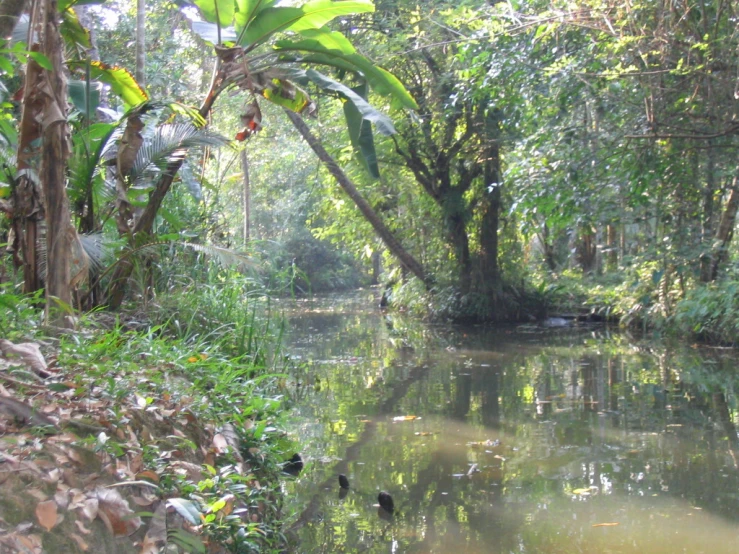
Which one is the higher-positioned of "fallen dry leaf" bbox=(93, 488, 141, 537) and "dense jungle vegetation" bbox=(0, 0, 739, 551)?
"dense jungle vegetation" bbox=(0, 0, 739, 551)

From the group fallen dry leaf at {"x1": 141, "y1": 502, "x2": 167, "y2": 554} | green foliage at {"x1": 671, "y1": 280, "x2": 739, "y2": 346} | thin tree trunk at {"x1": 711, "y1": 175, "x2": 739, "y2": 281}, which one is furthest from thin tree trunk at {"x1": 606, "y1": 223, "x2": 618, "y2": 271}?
fallen dry leaf at {"x1": 141, "y1": 502, "x2": 167, "y2": 554}

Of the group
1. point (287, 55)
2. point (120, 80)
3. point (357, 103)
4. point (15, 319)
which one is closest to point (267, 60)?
point (287, 55)

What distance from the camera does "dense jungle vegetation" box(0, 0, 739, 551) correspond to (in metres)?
4.49

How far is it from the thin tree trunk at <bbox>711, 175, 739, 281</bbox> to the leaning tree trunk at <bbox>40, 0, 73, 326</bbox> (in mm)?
10448

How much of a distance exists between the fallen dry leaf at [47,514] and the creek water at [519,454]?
1.74 metres

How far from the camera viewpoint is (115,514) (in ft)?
9.02

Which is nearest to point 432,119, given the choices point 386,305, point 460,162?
point 460,162

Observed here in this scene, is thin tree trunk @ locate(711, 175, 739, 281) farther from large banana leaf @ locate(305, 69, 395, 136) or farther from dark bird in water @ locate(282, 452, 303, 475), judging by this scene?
dark bird in water @ locate(282, 452, 303, 475)

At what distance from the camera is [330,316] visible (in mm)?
20109

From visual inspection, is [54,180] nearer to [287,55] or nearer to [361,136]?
[287,55]

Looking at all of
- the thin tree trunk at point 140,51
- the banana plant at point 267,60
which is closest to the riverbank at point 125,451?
the banana plant at point 267,60

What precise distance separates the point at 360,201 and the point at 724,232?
7.99 meters

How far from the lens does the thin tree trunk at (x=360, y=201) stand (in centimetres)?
1672

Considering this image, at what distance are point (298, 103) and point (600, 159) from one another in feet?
19.4
